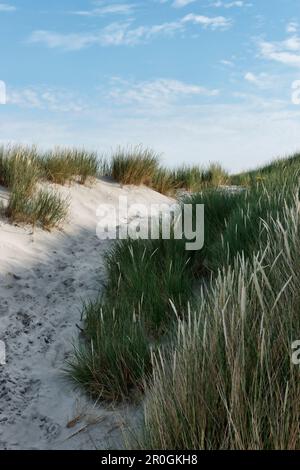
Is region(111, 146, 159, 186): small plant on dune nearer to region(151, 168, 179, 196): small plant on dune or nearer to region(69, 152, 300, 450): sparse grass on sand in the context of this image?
region(151, 168, 179, 196): small plant on dune

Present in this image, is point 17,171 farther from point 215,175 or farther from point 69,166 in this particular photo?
point 215,175

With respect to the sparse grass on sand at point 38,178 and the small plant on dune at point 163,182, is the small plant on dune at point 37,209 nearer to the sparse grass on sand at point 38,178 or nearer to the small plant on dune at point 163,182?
the sparse grass on sand at point 38,178

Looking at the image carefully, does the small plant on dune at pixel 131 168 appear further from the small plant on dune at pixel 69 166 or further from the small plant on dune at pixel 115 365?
the small plant on dune at pixel 115 365

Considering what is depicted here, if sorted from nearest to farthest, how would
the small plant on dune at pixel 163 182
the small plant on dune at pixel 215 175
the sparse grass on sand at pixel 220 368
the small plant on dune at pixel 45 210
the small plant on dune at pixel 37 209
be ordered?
the sparse grass on sand at pixel 220 368
the small plant on dune at pixel 37 209
the small plant on dune at pixel 45 210
the small plant on dune at pixel 163 182
the small plant on dune at pixel 215 175

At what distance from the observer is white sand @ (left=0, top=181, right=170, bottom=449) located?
2.84 m

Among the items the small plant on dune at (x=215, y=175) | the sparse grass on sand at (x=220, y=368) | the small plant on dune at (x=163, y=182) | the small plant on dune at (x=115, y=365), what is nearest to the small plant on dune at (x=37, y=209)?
the sparse grass on sand at (x=220, y=368)

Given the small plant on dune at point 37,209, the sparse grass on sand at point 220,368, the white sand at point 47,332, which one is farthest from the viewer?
the small plant on dune at point 37,209

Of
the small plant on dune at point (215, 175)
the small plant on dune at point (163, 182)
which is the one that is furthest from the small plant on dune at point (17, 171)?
the small plant on dune at point (215, 175)

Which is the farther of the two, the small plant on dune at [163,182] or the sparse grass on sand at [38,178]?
the small plant on dune at [163,182]

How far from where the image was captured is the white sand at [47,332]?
9.32ft

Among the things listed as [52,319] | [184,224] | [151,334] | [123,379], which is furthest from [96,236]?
[123,379]

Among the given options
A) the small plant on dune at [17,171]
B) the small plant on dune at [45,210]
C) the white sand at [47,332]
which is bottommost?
the white sand at [47,332]

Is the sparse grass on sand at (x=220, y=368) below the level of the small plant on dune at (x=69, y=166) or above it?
below
